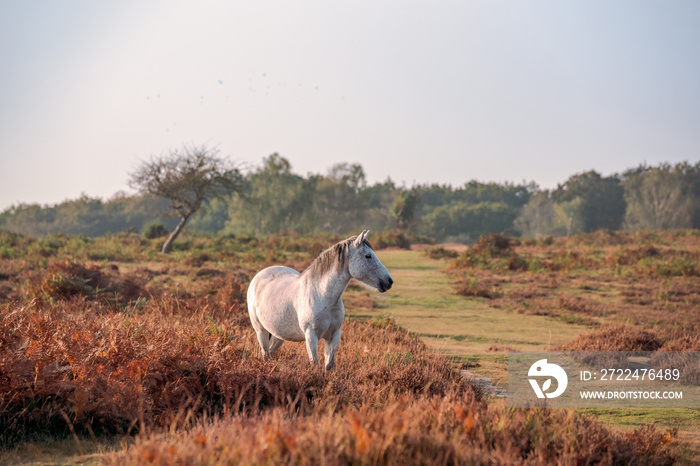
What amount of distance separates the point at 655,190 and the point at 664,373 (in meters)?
81.4

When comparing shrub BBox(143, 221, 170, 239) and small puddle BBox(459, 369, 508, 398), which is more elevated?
shrub BBox(143, 221, 170, 239)

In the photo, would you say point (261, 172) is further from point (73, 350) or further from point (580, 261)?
point (73, 350)

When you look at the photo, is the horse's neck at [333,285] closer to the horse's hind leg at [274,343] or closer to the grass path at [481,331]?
the horse's hind leg at [274,343]

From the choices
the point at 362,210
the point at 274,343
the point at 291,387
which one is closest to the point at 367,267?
the point at 291,387

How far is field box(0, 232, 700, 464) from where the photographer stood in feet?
13.5

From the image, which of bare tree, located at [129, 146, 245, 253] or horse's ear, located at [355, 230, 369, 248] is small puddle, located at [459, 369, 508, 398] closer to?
horse's ear, located at [355, 230, 369, 248]

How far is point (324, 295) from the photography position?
722 cm

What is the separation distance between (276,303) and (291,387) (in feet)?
5.10

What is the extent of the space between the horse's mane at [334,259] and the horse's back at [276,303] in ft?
1.84

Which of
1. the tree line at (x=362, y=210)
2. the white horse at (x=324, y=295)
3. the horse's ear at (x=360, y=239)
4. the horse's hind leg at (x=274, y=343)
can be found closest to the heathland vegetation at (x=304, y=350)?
the horse's hind leg at (x=274, y=343)

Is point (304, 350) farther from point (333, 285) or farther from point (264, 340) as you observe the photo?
point (333, 285)

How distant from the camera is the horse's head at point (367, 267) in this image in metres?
7.05

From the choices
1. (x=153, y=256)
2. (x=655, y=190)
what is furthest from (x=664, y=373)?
(x=655, y=190)

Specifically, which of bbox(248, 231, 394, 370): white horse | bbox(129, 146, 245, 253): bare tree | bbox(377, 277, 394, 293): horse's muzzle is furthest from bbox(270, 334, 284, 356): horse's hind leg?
bbox(129, 146, 245, 253): bare tree
